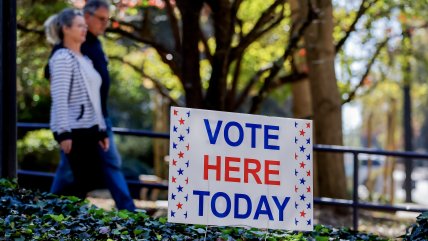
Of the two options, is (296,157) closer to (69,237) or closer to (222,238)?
(222,238)

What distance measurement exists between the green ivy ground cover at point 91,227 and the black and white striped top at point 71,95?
1058 mm

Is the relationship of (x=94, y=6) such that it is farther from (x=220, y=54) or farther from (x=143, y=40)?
(x=143, y=40)

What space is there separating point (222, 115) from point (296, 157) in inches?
20.9

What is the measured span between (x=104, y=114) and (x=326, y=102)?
555 centimetres

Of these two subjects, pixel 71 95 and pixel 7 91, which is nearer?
pixel 7 91

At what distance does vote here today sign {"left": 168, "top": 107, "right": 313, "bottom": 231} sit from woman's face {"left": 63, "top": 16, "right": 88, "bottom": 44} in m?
2.47

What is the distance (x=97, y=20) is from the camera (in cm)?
748

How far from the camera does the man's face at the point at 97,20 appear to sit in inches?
293

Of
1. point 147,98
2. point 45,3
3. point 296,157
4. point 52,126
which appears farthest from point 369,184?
point 296,157

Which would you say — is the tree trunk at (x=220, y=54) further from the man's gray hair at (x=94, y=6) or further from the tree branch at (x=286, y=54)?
the man's gray hair at (x=94, y=6)

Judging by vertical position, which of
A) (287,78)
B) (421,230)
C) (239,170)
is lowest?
(421,230)

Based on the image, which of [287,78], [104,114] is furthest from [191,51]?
[287,78]

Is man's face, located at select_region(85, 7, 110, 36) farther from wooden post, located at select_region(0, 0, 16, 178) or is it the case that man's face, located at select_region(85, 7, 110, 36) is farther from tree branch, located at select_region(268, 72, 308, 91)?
tree branch, located at select_region(268, 72, 308, 91)

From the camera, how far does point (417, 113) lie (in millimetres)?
58406
